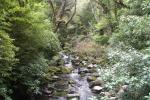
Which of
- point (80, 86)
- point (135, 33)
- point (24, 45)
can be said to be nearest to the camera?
point (135, 33)

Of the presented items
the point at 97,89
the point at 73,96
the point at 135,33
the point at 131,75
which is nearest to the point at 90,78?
the point at 97,89

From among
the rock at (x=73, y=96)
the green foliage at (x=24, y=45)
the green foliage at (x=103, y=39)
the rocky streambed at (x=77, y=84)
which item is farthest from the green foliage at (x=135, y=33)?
the green foliage at (x=103, y=39)

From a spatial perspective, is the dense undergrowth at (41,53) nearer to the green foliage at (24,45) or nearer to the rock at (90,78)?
the green foliage at (24,45)

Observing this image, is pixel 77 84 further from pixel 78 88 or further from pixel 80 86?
pixel 78 88

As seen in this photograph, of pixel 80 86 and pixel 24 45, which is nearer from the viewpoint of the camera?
pixel 24 45

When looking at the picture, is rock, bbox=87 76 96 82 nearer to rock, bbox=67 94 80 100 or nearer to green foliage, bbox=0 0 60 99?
rock, bbox=67 94 80 100

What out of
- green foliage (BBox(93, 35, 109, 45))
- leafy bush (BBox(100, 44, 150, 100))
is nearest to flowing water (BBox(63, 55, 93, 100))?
green foliage (BBox(93, 35, 109, 45))

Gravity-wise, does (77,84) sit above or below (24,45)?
below

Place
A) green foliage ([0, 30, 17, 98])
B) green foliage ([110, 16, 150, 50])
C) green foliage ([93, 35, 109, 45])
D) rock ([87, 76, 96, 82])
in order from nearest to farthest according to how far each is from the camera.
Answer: green foliage ([0, 30, 17, 98]) < green foliage ([110, 16, 150, 50]) < rock ([87, 76, 96, 82]) < green foliage ([93, 35, 109, 45])

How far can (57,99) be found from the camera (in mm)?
11766

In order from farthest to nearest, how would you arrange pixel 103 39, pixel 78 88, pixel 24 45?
pixel 103 39, pixel 78 88, pixel 24 45

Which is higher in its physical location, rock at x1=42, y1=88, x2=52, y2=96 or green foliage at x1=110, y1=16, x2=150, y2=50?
green foliage at x1=110, y1=16, x2=150, y2=50

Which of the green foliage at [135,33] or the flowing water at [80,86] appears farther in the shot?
the flowing water at [80,86]

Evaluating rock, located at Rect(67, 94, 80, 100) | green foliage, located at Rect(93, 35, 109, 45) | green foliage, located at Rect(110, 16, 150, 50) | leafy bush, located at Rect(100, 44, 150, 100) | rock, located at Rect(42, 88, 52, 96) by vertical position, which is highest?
green foliage, located at Rect(93, 35, 109, 45)
